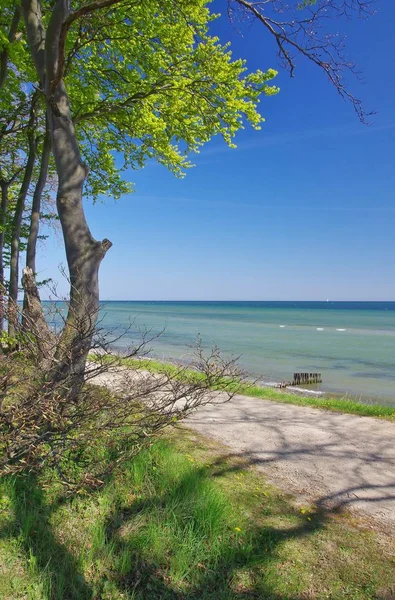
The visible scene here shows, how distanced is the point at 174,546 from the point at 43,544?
3.05ft

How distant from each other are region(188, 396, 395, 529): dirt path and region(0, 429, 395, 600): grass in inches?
19.0

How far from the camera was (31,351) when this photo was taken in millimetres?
3158

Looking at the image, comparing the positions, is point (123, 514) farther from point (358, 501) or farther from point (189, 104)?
point (189, 104)

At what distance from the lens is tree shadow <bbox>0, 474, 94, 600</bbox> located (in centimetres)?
248

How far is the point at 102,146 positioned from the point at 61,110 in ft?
19.4

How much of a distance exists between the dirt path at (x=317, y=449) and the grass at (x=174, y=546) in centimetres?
48

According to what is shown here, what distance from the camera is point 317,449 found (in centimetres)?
499

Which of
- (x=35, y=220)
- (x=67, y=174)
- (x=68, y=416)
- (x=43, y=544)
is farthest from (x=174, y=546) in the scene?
(x=35, y=220)

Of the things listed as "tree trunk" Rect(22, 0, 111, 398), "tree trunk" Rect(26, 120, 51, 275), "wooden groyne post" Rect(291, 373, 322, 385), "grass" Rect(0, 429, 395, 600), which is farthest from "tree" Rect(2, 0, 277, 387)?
"wooden groyne post" Rect(291, 373, 322, 385)

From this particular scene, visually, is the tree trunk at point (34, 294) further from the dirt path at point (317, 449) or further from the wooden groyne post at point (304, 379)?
the wooden groyne post at point (304, 379)

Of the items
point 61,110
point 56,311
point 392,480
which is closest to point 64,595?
point 56,311

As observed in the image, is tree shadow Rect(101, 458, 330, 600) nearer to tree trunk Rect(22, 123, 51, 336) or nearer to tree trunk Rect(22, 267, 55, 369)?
tree trunk Rect(22, 267, 55, 369)

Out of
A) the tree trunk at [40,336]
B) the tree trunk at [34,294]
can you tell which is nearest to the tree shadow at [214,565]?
the tree trunk at [40,336]

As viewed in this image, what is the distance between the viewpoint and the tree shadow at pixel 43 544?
2.48 m
